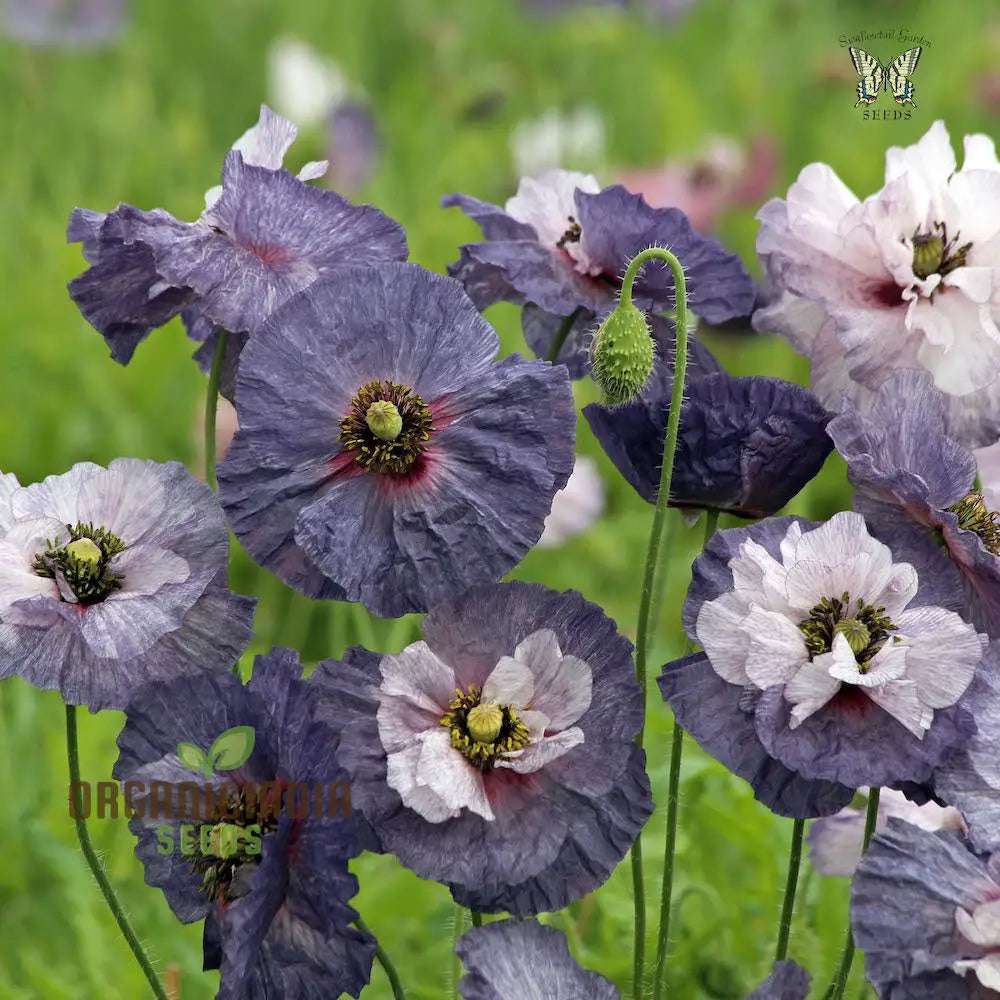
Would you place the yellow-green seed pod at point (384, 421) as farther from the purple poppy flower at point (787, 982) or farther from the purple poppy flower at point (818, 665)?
the purple poppy flower at point (787, 982)

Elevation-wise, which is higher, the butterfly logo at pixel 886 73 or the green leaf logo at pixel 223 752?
the butterfly logo at pixel 886 73

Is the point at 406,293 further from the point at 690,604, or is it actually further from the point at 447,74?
the point at 447,74

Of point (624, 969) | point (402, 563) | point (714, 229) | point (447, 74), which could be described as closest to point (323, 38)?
point (447, 74)

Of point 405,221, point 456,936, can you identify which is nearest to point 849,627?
point 456,936

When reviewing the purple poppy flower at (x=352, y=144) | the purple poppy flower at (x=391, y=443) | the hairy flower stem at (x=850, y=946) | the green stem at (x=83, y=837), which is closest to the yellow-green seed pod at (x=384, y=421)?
the purple poppy flower at (x=391, y=443)

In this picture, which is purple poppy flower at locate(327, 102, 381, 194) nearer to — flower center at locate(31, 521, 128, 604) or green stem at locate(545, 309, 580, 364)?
green stem at locate(545, 309, 580, 364)

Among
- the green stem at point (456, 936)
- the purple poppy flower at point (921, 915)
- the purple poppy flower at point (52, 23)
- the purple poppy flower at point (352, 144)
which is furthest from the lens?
the purple poppy flower at point (52, 23)
